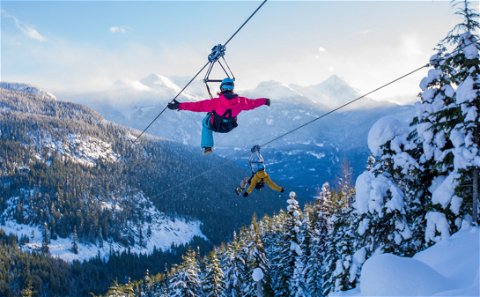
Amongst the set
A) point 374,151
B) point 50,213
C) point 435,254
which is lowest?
point 435,254

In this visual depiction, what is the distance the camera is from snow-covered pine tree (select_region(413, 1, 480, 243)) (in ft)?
36.4

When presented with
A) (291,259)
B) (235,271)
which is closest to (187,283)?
(235,271)

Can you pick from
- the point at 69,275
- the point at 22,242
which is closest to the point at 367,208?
the point at 69,275

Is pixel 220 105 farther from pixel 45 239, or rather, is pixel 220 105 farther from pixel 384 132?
pixel 45 239

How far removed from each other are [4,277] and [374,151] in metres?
135

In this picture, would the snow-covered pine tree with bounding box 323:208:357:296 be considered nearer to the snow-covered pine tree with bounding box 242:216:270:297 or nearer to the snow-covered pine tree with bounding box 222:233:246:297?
the snow-covered pine tree with bounding box 242:216:270:297

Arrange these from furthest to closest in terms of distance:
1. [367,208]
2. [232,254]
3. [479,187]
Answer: [232,254]
[367,208]
[479,187]

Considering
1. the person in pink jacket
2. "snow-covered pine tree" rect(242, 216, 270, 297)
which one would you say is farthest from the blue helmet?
"snow-covered pine tree" rect(242, 216, 270, 297)

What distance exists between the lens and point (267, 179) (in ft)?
54.8

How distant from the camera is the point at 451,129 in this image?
1185 centimetres

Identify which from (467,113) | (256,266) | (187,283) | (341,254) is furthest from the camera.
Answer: (256,266)

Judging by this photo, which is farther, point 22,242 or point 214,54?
point 22,242

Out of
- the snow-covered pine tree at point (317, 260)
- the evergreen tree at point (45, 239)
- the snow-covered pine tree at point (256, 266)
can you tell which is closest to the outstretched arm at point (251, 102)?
the snow-covered pine tree at point (256, 266)

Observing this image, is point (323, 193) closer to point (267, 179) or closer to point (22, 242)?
point (267, 179)
